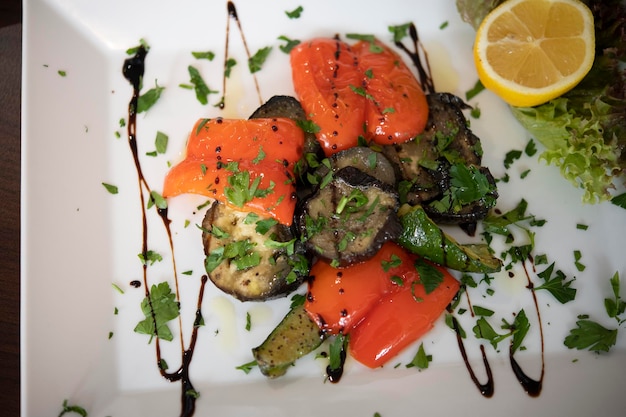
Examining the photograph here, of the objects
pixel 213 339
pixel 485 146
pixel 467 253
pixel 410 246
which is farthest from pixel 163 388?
pixel 485 146

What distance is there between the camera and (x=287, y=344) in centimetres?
312

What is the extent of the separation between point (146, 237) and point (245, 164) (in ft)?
2.92

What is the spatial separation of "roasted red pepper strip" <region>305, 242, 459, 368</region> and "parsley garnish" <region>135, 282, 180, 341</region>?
0.87 metres

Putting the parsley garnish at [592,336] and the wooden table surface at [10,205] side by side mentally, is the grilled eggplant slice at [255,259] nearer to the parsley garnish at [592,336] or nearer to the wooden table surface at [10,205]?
the wooden table surface at [10,205]

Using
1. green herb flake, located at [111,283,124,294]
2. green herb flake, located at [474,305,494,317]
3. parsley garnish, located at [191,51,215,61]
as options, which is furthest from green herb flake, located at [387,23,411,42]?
green herb flake, located at [111,283,124,294]

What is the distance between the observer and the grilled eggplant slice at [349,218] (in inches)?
119

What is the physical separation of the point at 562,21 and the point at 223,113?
2325mm

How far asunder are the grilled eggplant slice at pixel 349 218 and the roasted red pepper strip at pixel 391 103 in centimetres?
41

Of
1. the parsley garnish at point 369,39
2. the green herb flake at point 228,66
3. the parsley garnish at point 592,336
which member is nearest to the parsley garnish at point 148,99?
the green herb flake at point 228,66

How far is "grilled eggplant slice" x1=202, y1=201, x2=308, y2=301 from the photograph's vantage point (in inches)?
124

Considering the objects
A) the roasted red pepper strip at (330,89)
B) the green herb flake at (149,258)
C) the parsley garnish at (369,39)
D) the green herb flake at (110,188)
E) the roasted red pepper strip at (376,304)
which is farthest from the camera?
the parsley garnish at (369,39)

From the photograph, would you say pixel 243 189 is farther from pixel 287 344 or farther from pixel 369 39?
pixel 369 39

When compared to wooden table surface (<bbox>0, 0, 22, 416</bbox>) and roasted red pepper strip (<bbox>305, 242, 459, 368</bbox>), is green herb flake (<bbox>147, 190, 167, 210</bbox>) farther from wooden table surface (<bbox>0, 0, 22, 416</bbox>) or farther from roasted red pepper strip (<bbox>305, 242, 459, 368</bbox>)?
roasted red pepper strip (<bbox>305, 242, 459, 368</bbox>)

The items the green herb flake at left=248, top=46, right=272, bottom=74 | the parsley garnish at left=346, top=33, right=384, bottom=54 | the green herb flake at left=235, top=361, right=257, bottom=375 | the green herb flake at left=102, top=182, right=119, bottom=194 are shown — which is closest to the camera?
the green herb flake at left=235, top=361, right=257, bottom=375
